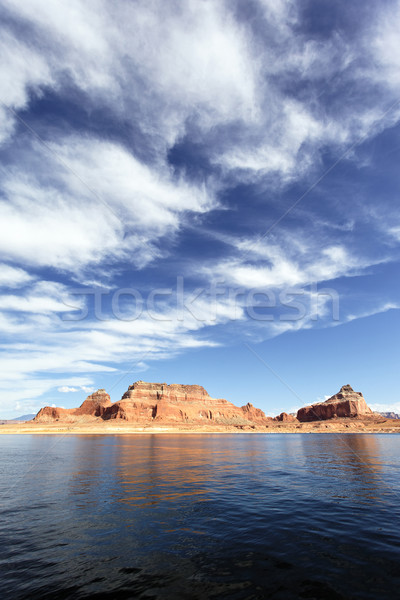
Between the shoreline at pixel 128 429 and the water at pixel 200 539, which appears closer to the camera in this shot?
the water at pixel 200 539

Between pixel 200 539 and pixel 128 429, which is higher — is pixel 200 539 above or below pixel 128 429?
above

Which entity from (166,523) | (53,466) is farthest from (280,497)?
(53,466)

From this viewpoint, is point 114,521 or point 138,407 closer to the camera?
point 114,521

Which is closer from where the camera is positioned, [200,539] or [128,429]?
[200,539]

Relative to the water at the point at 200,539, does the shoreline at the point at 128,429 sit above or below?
below

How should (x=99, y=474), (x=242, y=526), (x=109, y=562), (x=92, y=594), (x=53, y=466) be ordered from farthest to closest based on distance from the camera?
(x=53, y=466) < (x=99, y=474) < (x=242, y=526) < (x=109, y=562) < (x=92, y=594)

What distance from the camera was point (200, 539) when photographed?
1127 cm

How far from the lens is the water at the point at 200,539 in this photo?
314 inches

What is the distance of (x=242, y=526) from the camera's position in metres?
12.7

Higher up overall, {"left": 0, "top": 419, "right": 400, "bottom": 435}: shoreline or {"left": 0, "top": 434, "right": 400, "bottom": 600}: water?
{"left": 0, "top": 434, "right": 400, "bottom": 600}: water

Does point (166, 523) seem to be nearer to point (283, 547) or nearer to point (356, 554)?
point (283, 547)

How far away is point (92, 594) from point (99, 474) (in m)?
20.3

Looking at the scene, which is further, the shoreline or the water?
the shoreline

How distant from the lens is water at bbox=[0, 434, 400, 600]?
26.2ft
